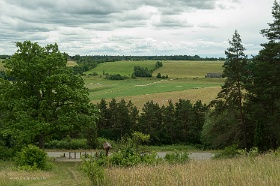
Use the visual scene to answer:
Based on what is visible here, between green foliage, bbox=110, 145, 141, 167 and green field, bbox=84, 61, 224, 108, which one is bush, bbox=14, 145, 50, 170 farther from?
green field, bbox=84, 61, 224, 108

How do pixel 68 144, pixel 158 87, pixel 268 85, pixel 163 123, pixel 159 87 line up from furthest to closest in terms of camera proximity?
pixel 158 87
pixel 159 87
pixel 163 123
pixel 68 144
pixel 268 85

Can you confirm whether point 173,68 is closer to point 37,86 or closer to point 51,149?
point 51,149

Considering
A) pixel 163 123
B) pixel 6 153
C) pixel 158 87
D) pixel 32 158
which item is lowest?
pixel 163 123

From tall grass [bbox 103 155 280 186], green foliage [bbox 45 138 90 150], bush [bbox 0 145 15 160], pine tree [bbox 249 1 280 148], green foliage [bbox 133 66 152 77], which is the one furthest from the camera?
green foliage [bbox 133 66 152 77]

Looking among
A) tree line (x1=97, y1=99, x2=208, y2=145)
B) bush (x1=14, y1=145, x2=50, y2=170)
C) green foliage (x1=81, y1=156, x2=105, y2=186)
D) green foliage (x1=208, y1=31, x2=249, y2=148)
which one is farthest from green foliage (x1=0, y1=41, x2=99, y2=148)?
tree line (x1=97, y1=99, x2=208, y2=145)

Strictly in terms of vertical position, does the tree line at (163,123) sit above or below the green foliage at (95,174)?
below

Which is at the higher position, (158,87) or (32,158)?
(32,158)

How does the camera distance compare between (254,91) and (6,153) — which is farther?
(254,91)

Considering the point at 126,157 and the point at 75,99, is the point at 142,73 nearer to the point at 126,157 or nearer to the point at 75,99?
the point at 75,99

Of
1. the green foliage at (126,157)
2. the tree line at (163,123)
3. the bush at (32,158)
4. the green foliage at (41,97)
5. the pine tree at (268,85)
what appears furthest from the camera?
the tree line at (163,123)

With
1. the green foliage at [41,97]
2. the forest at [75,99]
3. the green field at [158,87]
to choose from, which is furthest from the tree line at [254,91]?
the green field at [158,87]

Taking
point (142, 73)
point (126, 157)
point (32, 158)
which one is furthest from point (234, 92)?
point (142, 73)

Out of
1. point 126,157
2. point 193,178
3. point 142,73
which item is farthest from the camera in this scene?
point 142,73

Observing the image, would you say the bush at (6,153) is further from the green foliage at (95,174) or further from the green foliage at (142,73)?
the green foliage at (142,73)
